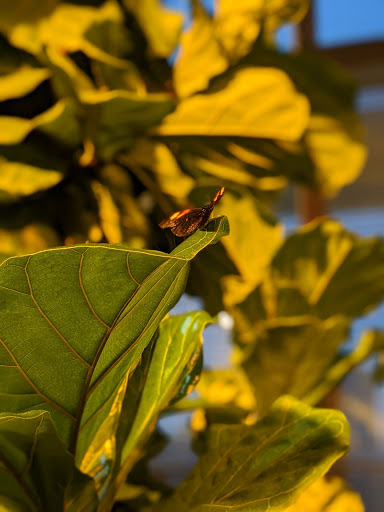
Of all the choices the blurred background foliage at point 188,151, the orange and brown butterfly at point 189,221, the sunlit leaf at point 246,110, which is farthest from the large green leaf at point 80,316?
the sunlit leaf at point 246,110

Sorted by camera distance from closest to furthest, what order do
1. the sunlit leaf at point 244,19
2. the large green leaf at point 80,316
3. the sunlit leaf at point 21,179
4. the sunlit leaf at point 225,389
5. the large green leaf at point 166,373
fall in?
the large green leaf at point 80,316 < the large green leaf at point 166,373 < the sunlit leaf at point 21,179 < the sunlit leaf at point 244,19 < the sunlit leaf at point 225,389

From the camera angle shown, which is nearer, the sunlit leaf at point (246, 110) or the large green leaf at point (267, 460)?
the large green leaf at point (267, 460)

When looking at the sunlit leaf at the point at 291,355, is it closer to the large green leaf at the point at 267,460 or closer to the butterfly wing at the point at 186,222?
the large green leaf at the point at 267,460

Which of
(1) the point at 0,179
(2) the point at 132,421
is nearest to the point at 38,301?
(2) the point at 132,421

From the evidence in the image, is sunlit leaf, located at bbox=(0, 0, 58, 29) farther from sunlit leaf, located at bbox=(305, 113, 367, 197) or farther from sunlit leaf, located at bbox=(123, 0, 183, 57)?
sunlit leaf, located at bbox=(305, 113, 367, 197)

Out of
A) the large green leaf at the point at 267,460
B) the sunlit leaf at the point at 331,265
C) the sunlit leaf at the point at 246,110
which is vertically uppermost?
the sunlit leaf at the point at 246,110

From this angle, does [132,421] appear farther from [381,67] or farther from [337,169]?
[381,67]

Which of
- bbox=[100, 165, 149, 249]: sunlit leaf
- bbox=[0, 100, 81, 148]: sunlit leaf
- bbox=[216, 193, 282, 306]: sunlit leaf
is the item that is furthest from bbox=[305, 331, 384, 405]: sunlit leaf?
bbox=[0, 100, 81, 148]: sunlit leaf
